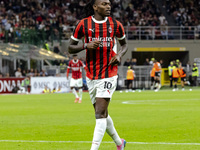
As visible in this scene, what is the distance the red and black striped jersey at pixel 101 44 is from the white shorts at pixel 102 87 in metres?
0.06

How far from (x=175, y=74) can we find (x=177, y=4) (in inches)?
584

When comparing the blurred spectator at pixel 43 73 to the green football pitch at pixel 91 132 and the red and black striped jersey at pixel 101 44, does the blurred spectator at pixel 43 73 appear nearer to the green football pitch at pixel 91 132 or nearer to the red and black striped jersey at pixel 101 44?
the green football pitch at pixel 91 132

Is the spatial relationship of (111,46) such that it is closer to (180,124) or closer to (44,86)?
(180,124)

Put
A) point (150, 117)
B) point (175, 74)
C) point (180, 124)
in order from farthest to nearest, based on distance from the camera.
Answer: point (175, 74) < point (150, 117) < point (180, 124)

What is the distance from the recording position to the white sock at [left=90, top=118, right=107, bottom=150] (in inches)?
290

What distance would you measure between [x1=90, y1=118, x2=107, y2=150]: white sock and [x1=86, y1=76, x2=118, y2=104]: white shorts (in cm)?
41

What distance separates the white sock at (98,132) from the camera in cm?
737

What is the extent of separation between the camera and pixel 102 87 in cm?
789

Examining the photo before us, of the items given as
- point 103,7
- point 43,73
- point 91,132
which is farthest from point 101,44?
point 43,73

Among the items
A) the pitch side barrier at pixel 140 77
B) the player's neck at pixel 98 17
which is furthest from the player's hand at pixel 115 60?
the pitch side barrier at pixel 140 77

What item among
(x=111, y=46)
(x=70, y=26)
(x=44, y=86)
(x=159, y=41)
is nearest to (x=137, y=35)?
(x=159, y=41)

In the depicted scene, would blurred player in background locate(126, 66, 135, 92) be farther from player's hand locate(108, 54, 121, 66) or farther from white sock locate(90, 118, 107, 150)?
white sock locate(90, 118, 107, 150)

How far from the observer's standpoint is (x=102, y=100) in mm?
7809

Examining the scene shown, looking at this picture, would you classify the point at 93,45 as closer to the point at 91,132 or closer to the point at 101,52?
the point at 101,52
